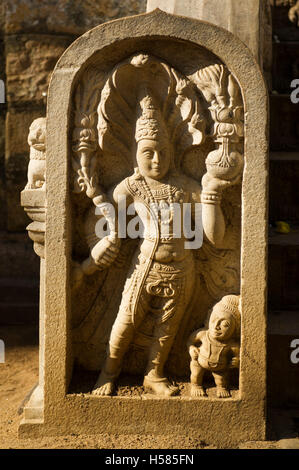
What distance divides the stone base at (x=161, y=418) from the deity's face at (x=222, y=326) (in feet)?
1.22

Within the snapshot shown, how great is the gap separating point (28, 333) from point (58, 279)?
99.1 inches

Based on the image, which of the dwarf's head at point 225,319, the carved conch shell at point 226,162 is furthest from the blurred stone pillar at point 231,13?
the dwarf's head at point 225,319

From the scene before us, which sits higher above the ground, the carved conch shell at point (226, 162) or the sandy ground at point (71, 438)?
the carved conch shell at point (226, 162)

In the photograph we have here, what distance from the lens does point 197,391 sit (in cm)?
381

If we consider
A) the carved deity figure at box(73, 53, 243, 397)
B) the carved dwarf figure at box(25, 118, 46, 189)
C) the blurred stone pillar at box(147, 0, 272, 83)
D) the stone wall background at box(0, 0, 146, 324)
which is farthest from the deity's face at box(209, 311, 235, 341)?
the stone wall background at box(0, 0, 146, 324)

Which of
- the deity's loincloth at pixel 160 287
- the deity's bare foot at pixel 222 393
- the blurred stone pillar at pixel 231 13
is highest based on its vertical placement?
the blurred stone pillar at pixel 231 13

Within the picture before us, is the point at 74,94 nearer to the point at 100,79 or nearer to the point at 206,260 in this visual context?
the point at 100,79

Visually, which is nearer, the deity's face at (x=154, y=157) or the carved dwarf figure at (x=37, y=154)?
the deity's face at (x=154, y=157)

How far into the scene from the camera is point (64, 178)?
12.2ft

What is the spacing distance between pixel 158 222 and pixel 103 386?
3.36 ft

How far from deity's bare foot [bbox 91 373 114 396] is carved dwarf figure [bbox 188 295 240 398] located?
484mm

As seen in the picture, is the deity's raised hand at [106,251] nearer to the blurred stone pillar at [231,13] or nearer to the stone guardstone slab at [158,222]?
the stone guardstone slab at [158,222]

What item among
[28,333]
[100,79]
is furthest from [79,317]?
[28,333]

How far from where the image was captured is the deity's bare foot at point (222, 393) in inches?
149
